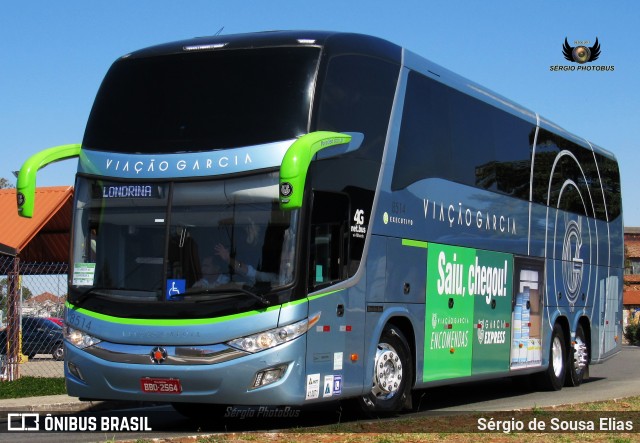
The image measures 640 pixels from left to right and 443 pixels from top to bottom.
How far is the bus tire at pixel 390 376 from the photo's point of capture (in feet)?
43.7

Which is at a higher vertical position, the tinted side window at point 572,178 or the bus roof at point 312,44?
the bus roof at point 312,44

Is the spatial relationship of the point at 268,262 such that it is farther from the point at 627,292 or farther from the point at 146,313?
the point at 627,292

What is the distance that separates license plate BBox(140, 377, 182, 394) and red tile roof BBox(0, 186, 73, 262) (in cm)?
815

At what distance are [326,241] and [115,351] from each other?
2546 millimetres

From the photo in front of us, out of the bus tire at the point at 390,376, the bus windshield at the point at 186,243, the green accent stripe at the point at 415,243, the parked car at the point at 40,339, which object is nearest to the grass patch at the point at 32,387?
the bus windshield at the point at 186,243

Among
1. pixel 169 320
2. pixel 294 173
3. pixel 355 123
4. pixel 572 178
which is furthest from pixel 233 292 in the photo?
pixel 572 178

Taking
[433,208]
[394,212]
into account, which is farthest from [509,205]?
[394,212]

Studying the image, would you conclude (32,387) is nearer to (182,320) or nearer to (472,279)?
(472,279)

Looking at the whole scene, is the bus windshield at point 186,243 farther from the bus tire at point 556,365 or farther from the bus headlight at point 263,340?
the bus tire at point 556,365

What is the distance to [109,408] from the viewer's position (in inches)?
649

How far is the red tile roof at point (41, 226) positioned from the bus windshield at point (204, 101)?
6896mm

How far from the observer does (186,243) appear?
39.0 ft

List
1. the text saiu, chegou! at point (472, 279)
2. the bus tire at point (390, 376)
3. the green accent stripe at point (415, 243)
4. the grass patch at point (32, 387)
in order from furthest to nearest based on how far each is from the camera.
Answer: the grass patch at point (32, 387), the text saiu, chegou! at point (472, 279), the green accent stripe at point (415, 243), the bus tire at point (390, 376)

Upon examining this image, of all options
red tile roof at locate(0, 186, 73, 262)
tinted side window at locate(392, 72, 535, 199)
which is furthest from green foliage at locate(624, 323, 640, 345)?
tinted side window at locate(392, 72, 535, 199)
